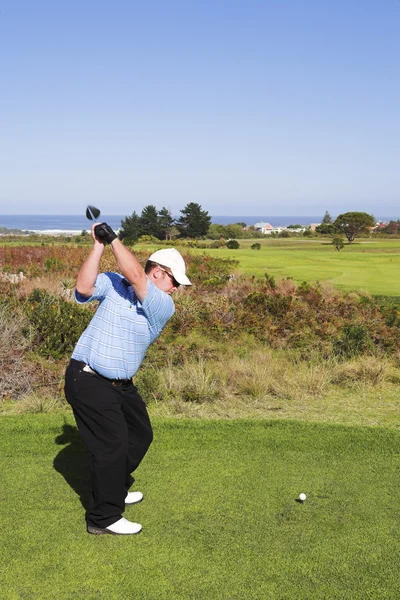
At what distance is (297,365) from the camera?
30.2 ft

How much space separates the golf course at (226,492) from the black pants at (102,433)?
221 mm

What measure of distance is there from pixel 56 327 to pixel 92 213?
227 inches

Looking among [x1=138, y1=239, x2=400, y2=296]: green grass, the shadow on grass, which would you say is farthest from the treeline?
the shadow on grass

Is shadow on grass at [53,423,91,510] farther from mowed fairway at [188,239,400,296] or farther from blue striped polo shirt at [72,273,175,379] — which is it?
mowed fairway at [188,239,400,296]

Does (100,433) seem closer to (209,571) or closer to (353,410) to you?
(209,571)

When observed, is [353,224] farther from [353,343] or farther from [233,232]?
[353,343]

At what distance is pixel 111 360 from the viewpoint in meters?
3.93

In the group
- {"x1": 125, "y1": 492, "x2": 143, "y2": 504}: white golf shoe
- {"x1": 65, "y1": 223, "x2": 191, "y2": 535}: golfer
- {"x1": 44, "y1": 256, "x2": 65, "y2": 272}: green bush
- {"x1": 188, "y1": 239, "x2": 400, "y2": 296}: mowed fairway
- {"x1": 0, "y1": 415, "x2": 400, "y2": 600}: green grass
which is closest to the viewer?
{"x1": 0, "y1": 415, "x2": 400, "y2": 600}: green grass

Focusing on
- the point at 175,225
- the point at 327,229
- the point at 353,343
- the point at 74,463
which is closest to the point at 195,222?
the point at 175,225

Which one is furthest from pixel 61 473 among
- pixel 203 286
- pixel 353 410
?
pixel 203 286

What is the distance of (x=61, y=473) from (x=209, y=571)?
190 cm

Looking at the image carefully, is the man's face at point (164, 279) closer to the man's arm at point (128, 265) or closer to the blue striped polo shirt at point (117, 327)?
the blue striped polo shirt at point (117, 327)

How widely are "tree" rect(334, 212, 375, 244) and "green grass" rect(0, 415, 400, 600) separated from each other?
83.6 feet

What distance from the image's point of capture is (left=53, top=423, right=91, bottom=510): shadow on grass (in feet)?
15.8
